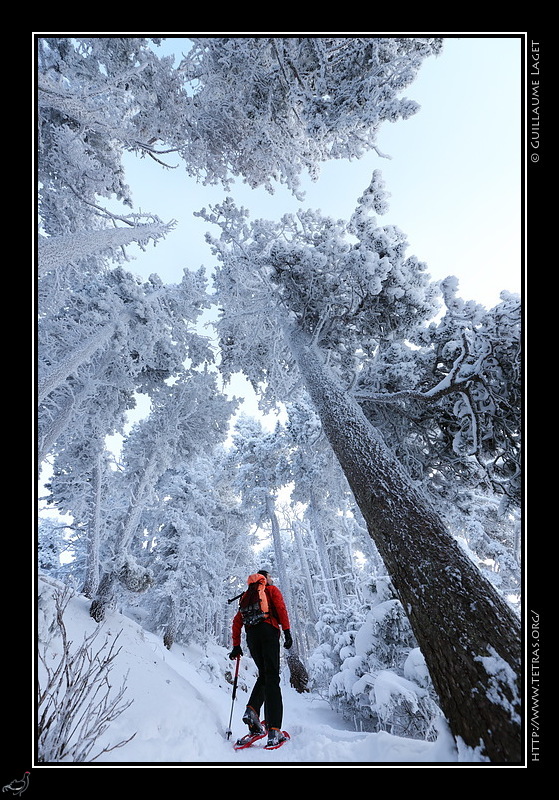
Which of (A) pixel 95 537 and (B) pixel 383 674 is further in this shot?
(A) pixel 95 537

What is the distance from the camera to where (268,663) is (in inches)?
Answer: 142

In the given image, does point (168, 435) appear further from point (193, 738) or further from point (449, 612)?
point (449, 612)

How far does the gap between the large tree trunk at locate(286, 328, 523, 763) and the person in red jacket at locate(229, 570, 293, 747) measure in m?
1.49

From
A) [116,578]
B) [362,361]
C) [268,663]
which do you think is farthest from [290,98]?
[116,578]

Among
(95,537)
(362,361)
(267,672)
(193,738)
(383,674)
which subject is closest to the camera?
(267,672)

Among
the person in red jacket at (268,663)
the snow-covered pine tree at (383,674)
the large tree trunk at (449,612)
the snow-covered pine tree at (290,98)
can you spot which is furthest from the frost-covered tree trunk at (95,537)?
the snow-covered pine tree at (290,98)

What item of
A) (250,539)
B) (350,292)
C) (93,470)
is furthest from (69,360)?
(250,539)

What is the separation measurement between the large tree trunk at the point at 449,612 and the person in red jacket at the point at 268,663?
1494mm

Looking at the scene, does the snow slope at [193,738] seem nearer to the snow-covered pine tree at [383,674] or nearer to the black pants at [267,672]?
the black pants at [267,672]

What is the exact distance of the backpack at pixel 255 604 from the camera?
12.8ft

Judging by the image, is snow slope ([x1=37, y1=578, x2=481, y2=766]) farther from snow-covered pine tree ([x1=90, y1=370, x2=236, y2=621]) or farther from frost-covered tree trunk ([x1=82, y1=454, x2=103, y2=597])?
snow-covered pine tree ([x1=90, y1=370, x2=236, y2=621])

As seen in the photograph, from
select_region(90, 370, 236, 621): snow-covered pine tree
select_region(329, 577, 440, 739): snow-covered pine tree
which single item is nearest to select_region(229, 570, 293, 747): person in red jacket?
select_region(329, 577, 440, 739): snow-covered pine tree

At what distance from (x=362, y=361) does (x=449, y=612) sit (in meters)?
7.18
